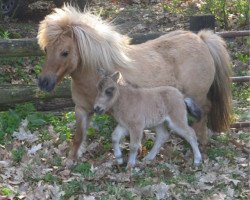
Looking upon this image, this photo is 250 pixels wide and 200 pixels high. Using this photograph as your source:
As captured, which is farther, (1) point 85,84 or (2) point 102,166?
(1) point 85,84

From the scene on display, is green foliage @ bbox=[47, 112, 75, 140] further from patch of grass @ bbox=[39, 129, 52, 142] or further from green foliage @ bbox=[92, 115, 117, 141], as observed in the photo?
green foliage @ bbox=[92, 115, 117, 141]

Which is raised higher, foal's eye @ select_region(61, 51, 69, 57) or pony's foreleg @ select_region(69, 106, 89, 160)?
foal's eye @ select_region(61, 51, 69, 57)

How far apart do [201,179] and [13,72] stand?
5.02 meters

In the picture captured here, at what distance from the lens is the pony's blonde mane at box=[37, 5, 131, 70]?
19.4 ft

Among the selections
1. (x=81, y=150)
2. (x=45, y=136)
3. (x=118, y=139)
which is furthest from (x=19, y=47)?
(x=118, y=139)

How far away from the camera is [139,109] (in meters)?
5.95

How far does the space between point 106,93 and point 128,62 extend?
62 cm

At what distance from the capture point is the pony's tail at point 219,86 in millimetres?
6852

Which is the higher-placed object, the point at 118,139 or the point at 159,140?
the point at 118,139

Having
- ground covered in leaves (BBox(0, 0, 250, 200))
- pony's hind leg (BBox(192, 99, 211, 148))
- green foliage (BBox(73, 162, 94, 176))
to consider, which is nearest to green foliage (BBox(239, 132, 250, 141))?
ground covered in leaves (BBox(0, 0, 250, 200))

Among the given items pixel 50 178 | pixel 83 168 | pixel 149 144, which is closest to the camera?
pixel 50 178

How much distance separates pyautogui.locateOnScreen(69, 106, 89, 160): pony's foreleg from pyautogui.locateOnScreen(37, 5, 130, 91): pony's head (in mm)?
537

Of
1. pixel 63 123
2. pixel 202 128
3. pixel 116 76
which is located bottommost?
pixel 63 123

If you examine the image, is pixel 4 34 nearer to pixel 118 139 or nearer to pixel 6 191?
pixel 118 139
